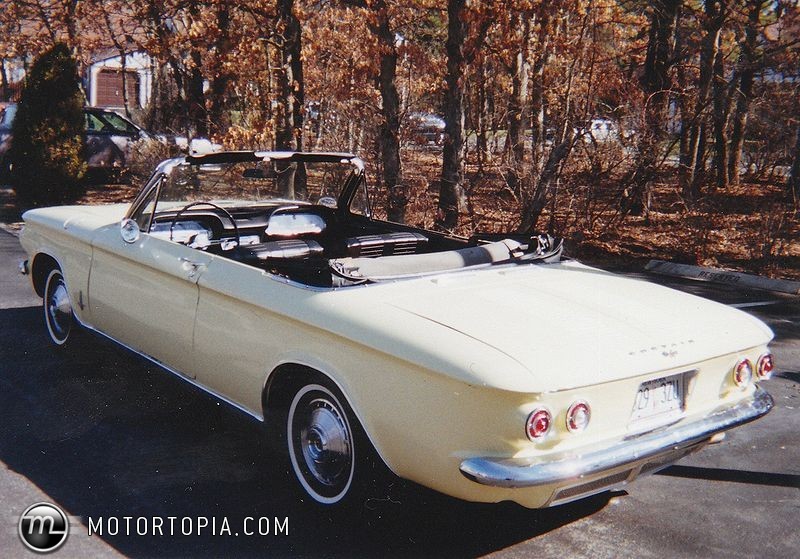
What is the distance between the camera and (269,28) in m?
13.1

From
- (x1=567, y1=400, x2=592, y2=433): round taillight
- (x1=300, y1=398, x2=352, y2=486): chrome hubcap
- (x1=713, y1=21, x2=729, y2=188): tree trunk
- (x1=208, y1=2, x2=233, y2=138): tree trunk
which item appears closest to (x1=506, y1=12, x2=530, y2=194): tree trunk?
(x1=713, y1=21, x2=729, y2=188): tree trunk

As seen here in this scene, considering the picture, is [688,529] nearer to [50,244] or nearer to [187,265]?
[187,265]

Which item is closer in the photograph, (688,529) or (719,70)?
(688,529)

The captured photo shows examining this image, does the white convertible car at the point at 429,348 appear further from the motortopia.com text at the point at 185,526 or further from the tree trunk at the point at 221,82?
the tree trunk at the point at 221,82

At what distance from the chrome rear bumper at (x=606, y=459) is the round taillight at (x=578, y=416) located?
0.10 metres

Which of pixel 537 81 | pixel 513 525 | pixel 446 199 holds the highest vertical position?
pixel 537 81

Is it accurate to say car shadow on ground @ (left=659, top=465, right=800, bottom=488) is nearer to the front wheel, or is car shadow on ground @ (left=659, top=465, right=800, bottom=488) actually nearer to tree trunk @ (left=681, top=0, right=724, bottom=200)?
the front wheel

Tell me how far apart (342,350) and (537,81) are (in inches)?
423

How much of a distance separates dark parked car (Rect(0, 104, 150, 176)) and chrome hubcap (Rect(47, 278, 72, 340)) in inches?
444

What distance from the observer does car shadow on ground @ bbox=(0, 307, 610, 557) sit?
3727mm

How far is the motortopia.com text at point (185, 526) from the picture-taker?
12.4ft

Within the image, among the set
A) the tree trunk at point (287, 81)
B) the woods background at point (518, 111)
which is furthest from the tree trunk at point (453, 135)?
the tree trunk at point (287, 81)

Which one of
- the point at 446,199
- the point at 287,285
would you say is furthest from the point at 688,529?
the point at 446,199

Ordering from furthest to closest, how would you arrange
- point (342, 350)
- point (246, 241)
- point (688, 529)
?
point (246, 241) < point (688, 529) < point (342, 350)
